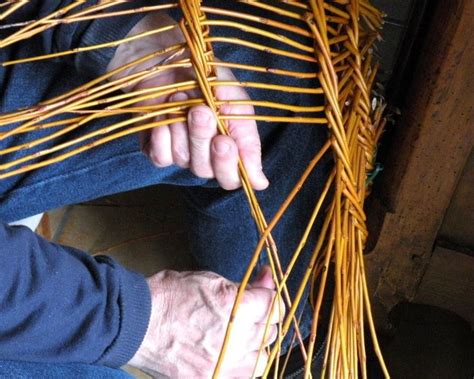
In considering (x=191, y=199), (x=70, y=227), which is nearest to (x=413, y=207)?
(x=191, y=199)

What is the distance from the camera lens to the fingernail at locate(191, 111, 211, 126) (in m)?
0.60

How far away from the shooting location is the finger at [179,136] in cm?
63

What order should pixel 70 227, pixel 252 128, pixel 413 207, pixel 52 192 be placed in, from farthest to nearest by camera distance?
pixel 70 227 < pixel 413 207 < pixel 52 192 < pixel 252 128

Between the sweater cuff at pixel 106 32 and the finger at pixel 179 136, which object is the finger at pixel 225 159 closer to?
the finger at pixel 179 136

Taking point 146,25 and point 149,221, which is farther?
point 149,221

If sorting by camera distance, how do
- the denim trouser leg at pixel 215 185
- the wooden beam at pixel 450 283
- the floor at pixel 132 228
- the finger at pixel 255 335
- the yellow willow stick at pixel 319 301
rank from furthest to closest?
1. the floor at pixel 132 228
2. the wooden beam at pixel 450 283
3. the denim trouser leg at pixel 215 185
4. the finger at pixel 255 335
5. the yellow willow stick at pixel 319 301

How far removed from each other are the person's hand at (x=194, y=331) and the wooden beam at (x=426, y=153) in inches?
15.8

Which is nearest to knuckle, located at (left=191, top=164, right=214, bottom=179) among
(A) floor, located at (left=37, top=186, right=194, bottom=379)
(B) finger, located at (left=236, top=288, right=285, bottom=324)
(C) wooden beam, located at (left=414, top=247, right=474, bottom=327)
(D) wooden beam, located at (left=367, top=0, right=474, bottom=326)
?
(B) finger, located at (left=236, top=288, right=285, bottom=324)

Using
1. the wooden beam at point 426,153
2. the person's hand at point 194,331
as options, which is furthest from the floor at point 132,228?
the person's hand at point 194,331

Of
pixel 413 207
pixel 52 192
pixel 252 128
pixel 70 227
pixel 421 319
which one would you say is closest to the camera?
pixel 252 128

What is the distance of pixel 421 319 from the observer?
1.22 m

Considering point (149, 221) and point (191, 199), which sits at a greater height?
point (191, 199)

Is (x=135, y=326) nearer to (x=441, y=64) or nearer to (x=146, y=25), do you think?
(x=146, y=25)

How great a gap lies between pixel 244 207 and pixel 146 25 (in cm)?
32
